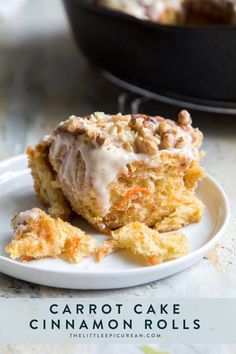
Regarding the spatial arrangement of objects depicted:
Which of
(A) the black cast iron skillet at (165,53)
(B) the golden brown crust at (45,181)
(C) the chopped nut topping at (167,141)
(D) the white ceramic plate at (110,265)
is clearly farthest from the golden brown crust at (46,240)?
(A) the black cast iron skillet at (165,53)

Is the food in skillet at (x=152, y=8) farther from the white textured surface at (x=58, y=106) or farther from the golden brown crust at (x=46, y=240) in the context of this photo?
the golden brown crust at (x=46, y=240)

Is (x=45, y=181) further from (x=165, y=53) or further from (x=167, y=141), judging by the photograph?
(x=165, y=53)

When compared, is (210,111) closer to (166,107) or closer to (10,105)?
(166,107)

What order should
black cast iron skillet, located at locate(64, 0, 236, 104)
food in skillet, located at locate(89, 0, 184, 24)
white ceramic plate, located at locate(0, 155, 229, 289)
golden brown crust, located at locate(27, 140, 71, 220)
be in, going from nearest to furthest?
white ceramic plate, located at locate(0, 155, 229, 289) → golden brown crust, located at locate(27, 140, 71, 220) → black cast iron skillet, located at locate(64, 0, 236, 104) → food in skillet, located at locate(89, 0, 184, 24)

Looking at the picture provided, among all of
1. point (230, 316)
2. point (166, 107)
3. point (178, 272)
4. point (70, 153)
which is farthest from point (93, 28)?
point (230, 316)

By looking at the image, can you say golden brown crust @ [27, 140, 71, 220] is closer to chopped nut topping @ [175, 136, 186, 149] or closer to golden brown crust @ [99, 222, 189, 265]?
golden brown crust @ [99, 222, 189, 265]

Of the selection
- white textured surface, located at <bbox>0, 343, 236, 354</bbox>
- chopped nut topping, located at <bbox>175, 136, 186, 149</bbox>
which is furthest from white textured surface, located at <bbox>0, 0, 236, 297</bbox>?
chopped nut topping, located at <bbox>175, 136, 186, 149</bbox>

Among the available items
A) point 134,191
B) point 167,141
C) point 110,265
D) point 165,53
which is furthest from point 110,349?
point 165,53

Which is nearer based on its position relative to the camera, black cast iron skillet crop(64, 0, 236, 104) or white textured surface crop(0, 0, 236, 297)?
white textured surface crop(0, 0, 236, 297)

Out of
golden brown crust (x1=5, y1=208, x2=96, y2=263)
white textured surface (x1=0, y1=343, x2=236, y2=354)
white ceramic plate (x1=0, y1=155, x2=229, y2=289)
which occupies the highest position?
golden brown crust (x1=5, y1=208, x2=96, y2=263)
